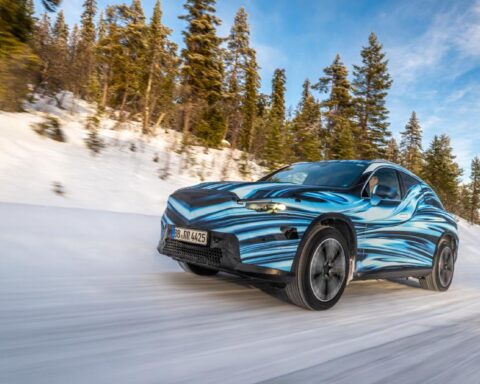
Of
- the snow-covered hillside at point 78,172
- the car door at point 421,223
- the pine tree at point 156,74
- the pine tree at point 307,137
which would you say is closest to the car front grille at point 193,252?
the car door at point 421,223

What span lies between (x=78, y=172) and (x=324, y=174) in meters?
6.64

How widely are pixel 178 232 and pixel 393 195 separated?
270 centimetres

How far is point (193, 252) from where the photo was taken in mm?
3971

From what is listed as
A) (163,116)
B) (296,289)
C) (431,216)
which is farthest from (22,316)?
(163,116)

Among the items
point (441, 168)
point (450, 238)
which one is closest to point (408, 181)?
point (450, 238)

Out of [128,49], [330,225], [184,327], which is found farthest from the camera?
[128,49]

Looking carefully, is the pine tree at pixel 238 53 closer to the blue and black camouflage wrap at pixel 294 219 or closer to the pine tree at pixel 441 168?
the pine tree at pixel 441 168

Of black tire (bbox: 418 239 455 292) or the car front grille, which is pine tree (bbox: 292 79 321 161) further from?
the car front grille

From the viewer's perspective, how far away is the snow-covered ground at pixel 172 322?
2.39m

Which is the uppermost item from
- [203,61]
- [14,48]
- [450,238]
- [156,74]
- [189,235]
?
[203,61]

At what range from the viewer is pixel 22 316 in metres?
2.97

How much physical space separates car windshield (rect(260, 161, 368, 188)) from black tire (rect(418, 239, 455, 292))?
2123mm

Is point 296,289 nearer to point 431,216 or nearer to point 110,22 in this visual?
point 431,216

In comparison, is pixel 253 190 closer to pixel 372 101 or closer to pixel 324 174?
pixel 324 174
